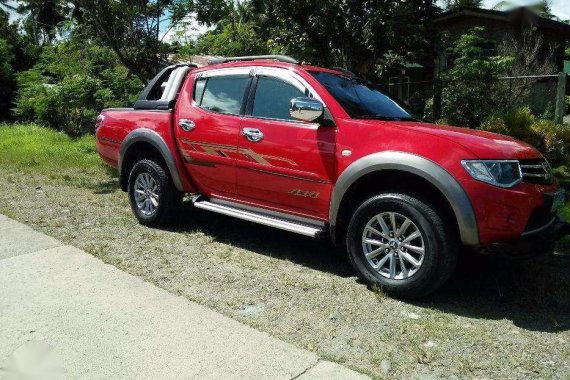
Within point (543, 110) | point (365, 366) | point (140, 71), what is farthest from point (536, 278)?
point (140, 71)

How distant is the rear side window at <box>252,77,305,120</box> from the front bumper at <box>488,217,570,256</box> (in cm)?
202

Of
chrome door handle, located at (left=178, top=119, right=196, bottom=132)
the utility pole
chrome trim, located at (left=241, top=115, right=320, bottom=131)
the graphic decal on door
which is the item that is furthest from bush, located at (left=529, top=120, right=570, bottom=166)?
chrome door handle, located at (left=178, top=119, right=196, bottom=132)

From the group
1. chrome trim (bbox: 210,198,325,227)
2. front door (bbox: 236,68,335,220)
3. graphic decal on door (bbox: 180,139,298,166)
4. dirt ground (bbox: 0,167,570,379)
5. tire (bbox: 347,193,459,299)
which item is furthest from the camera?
graphic decal on door (bbox: 180,139,298,166)

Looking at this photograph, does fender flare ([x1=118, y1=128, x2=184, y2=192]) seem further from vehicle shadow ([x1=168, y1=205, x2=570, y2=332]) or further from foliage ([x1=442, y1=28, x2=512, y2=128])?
foliage ([x1=442, y1=28, x2=512, y2=128])

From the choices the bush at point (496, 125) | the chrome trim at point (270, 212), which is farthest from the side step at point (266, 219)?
the bush at point (496, 125)

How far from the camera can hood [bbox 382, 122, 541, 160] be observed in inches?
143

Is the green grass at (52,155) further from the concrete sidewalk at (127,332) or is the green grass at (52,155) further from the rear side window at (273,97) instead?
the rear side window at (273,97)

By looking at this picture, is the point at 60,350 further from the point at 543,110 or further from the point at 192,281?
the point at 543,110

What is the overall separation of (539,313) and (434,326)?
868mm

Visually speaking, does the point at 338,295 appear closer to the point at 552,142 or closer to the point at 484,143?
the point at 484,143

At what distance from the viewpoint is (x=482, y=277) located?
4465 mm

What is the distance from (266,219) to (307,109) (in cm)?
110

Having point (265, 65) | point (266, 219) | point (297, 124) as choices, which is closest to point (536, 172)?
point (297, 124)

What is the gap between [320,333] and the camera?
341 cm
